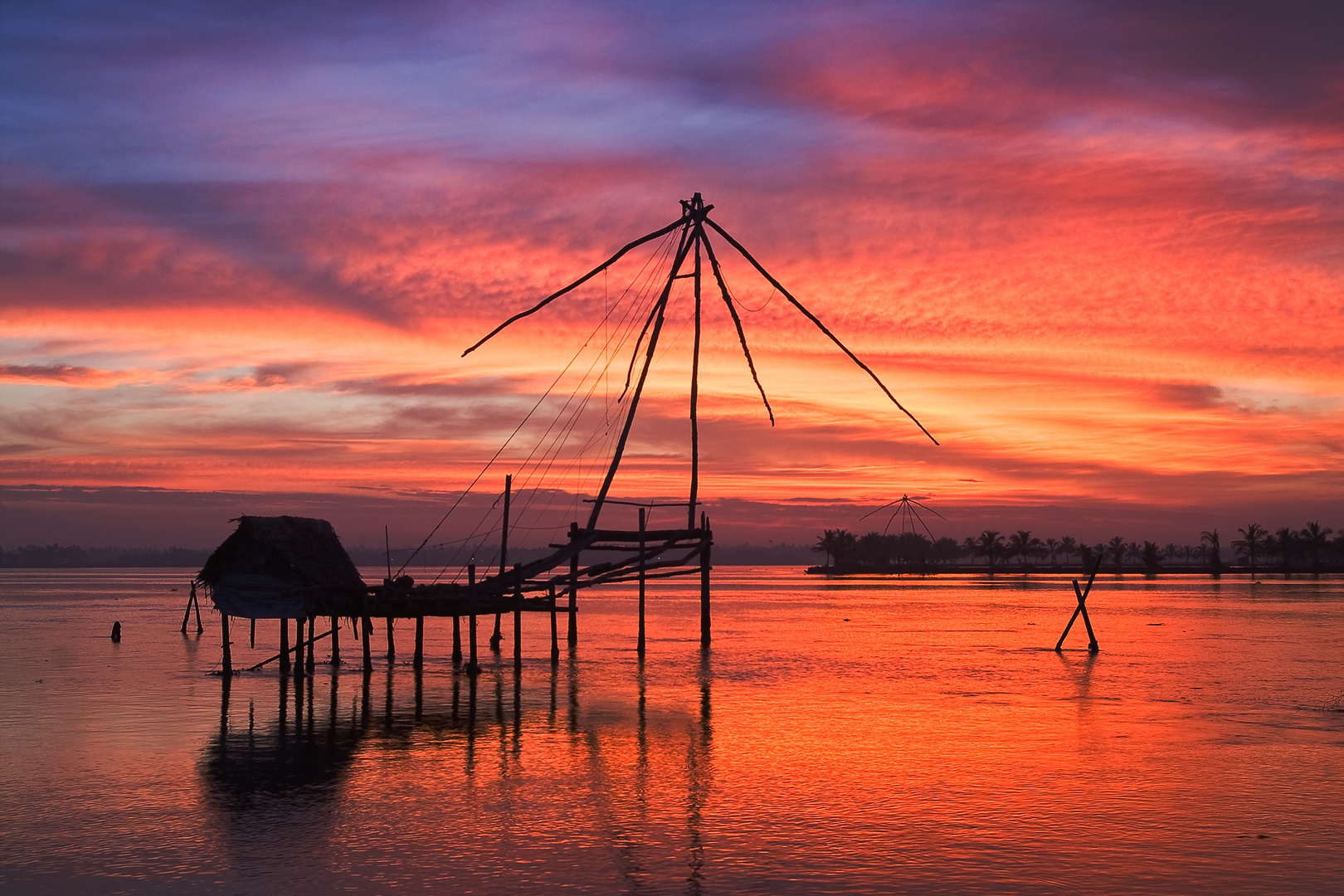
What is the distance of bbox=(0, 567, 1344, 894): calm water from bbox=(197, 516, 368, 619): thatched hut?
2356 millimetres

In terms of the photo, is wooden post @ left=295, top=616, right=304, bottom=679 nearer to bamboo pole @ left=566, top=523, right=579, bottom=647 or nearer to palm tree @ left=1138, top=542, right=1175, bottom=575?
bamboo pole @ left=566, top=523, right=579, bottom=647

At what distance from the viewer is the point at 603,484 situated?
2984 centimetres

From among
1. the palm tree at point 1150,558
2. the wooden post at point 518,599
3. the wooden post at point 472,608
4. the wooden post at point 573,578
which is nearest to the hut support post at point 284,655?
the wooden post at point 472,608

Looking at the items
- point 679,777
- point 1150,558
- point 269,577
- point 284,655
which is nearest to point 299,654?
point 284,655

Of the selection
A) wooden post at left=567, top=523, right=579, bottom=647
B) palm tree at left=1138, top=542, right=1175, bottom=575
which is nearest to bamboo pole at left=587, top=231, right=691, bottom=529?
wooden post at left=567, top=523, right=579, bottom=647

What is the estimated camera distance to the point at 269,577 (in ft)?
105

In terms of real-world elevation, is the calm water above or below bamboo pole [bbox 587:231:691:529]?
below

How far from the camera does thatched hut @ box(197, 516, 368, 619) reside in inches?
1250

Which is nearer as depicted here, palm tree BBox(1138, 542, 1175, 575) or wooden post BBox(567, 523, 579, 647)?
wooden post BBox(567, 523, 579, 647)

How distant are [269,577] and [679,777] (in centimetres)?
1842

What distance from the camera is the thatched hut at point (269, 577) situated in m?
31.8

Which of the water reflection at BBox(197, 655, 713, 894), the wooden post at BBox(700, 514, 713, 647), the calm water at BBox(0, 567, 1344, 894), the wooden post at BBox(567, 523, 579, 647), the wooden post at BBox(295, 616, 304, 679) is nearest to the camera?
the calm water at BBox(0, 567, 1344, 894)

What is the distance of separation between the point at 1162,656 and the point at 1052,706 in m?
17.8

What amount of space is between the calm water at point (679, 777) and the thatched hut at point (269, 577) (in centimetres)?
236
